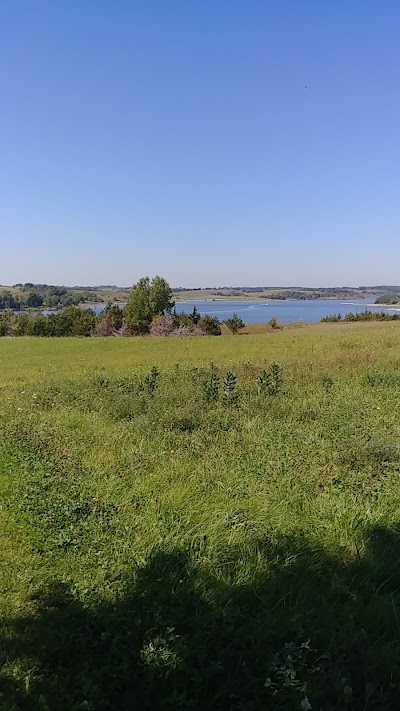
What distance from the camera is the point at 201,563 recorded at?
157 inches

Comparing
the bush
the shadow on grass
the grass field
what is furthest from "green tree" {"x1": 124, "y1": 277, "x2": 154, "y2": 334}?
the shadow on grass

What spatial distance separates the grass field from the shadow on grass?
11mm

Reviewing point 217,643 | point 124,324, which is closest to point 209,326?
point 124,324

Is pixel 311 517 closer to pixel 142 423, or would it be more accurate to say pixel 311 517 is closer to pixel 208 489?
pixel 208 489

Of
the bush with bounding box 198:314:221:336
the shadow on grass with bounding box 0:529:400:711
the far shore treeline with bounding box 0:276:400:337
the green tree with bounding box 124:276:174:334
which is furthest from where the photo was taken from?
the green tree with bounding box 124:276:174:334

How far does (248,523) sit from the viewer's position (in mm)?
4617

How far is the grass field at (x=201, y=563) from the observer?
2773 millimetres

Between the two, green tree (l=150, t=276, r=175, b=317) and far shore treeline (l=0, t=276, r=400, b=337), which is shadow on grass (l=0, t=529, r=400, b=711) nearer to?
far shore treeline (l=0, t=276, r=400, b=337)

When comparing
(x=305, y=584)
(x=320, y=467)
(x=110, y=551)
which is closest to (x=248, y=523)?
(x=305, y=584)

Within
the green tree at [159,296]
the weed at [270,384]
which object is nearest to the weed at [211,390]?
the weed at [270,384]

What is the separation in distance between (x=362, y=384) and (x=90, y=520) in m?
8.52

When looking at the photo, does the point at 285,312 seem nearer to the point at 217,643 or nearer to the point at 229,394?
the point at 229,394

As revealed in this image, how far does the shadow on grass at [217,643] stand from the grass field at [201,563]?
0.01m

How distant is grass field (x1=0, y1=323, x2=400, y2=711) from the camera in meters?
2.77
